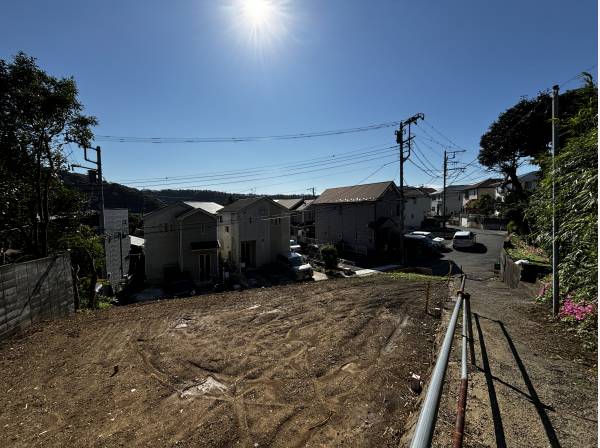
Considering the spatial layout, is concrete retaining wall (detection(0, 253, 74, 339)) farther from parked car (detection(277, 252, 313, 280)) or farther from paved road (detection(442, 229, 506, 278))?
paved road (detection(442, 229, 506, 278))

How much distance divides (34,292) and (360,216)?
2594 centimetres

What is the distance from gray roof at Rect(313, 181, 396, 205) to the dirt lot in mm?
21818

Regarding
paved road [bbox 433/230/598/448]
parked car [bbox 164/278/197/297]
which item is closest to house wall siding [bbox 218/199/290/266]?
parked car [bbox 164/278/197/297]

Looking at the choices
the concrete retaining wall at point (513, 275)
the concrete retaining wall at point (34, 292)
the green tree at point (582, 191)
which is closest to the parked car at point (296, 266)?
the concrete retaining wall at point (513, 275)

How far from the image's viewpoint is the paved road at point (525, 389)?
2.90 metres

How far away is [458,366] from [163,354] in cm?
534

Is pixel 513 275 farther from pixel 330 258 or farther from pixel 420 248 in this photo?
pixel 420 248

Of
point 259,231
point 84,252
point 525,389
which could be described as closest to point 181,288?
point 259,231

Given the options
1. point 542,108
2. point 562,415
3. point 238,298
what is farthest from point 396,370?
point 542,108

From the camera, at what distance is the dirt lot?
348cm

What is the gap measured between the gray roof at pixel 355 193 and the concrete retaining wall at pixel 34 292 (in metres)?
24.6

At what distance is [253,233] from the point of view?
2495cm

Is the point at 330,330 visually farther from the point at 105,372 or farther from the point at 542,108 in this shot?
the point at 542,108

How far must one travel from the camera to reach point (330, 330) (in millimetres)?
6680
